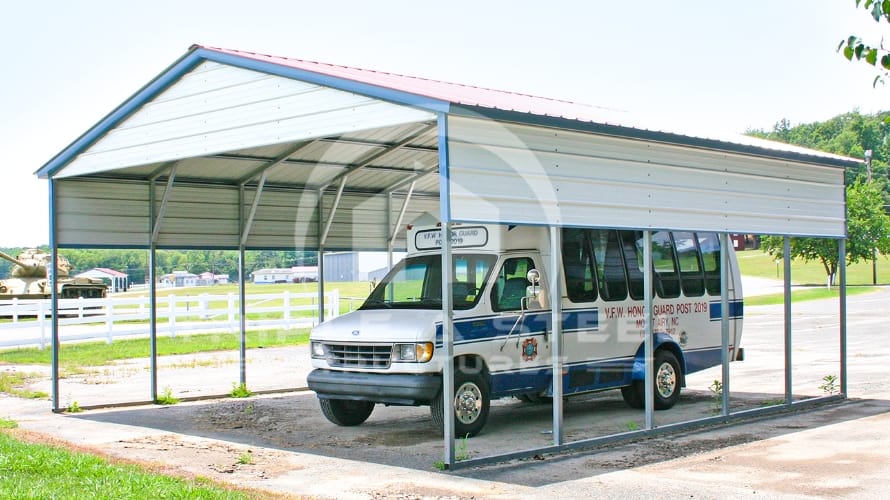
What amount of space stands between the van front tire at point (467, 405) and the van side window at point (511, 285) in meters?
0.94

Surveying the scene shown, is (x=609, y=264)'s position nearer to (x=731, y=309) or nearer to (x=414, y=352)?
(x=731, y=309)

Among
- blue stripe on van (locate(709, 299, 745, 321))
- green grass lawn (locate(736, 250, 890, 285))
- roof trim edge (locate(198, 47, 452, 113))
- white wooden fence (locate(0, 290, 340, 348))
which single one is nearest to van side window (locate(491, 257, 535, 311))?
roof trim edge (locate(198, 47, 452, 113))

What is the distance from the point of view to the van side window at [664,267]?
1378cm

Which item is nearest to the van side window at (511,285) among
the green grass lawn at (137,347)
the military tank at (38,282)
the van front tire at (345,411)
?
the van front tire at (345,411)

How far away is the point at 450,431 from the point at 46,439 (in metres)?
5.31

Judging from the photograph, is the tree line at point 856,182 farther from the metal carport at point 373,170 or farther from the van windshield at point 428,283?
the van windshield at point 428,283

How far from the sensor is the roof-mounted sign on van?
40.0 feet

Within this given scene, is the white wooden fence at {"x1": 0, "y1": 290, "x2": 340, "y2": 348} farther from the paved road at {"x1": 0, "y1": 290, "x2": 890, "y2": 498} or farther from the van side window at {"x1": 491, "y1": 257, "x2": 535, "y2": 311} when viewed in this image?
the van side window at {"x1": 491, "y1": 257, "x2": 535, "y2": 311}

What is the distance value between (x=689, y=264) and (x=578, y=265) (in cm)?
248

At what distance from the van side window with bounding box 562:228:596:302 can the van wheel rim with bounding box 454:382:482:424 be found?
2.05 metres

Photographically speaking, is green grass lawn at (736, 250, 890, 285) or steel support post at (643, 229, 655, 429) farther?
green grass lawn at (736, 250, 890, 285)

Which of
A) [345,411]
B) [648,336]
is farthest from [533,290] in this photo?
[345,411]

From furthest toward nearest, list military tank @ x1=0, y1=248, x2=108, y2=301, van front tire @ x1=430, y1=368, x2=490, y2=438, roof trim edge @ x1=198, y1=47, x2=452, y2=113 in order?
1. military tank @ x1=0, y1=248, x2=108, y2=301
2. van front tire @ x1=430, y1=368, x2=490, y2=438
3. roof trim edge @ x1=198, y1=47, x2=452, y2=113

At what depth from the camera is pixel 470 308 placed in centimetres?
1138
